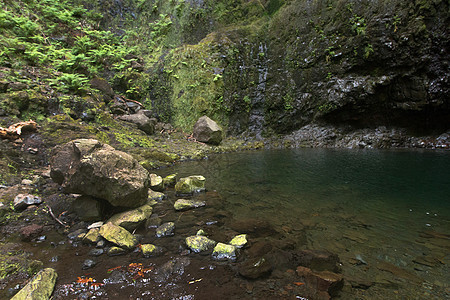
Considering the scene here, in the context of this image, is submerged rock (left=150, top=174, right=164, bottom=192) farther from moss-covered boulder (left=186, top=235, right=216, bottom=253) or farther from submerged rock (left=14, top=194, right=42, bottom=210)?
moss-covered boulder (left=186, top=235, right=216, bottom=253)

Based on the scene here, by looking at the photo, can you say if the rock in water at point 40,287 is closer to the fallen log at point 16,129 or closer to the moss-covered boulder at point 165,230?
the moss-covered boulder at point 165,230

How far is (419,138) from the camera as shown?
13.6 metres

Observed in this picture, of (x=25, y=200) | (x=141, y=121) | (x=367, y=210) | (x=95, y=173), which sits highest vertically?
(x=141, y=121)

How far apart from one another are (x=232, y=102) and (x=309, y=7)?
32.0ft

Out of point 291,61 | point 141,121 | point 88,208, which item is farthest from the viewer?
point 291,61

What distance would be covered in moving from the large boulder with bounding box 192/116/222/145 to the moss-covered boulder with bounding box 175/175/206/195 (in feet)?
27.7

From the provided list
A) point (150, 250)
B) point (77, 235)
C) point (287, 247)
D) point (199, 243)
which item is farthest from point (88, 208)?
point (287, 247)

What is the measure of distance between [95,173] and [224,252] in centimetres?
286

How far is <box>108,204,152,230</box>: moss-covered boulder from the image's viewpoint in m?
4.07

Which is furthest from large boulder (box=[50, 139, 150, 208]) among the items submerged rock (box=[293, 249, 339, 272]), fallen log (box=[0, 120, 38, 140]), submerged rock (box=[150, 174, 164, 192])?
fallen log (box=[0, 120, 38, 140])

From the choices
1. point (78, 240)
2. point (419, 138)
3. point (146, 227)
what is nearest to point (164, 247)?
point (146, 227)

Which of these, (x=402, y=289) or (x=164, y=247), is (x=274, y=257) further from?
(x=164, y=247)

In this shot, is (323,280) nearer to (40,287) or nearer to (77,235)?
(40,287)

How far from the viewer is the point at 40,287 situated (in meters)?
2.44
